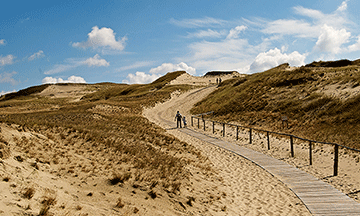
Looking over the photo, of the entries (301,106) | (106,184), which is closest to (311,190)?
(106,184)

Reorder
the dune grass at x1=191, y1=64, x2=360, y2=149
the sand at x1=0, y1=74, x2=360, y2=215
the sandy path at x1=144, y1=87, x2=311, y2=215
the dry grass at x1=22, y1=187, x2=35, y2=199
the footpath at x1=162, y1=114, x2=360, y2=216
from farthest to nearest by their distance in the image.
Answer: the dune grass at x1=191, y1=64, x2=360, y2=149, the sandy path at x1=144, y1=87, x2=311, y2=215, the footpath at x1=162, y1=114, x2=360, y2=216, the sand at x1=0, y1=74, x2=360, y2=215, the dry grass at x1=22, y1=187, x2=35, y2=199

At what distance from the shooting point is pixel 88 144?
1285 cm

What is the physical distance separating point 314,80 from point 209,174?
3040cm

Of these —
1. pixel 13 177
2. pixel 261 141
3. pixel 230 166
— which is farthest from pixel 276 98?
pixel 13 177

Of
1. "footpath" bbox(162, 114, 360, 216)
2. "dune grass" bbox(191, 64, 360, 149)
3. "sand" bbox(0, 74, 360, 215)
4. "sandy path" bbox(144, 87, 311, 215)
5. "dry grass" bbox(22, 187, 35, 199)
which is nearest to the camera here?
"dry grass" bbox(22, 187, 35, 199)

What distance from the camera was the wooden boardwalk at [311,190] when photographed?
341 inches

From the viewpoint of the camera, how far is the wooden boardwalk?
867cm

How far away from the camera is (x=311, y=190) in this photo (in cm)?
1041

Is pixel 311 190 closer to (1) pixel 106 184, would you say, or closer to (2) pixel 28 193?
(1) pixel 106 184

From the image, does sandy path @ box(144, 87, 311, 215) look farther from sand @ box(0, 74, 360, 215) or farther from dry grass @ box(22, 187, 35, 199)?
dry grass @ box(22, 187, 35, 199)

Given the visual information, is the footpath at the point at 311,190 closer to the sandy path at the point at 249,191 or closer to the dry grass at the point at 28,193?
the sandy path at the point at 249,191

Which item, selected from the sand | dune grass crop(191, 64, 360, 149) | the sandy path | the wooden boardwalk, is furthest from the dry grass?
dune grass crop(191, 64, 360, 149)

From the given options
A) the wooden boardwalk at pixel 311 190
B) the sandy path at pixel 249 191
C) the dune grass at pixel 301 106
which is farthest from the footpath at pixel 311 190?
the dune grass at pixel 301 106

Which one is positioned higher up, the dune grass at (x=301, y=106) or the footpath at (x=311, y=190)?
the dune grass at (x=301, y=106)
